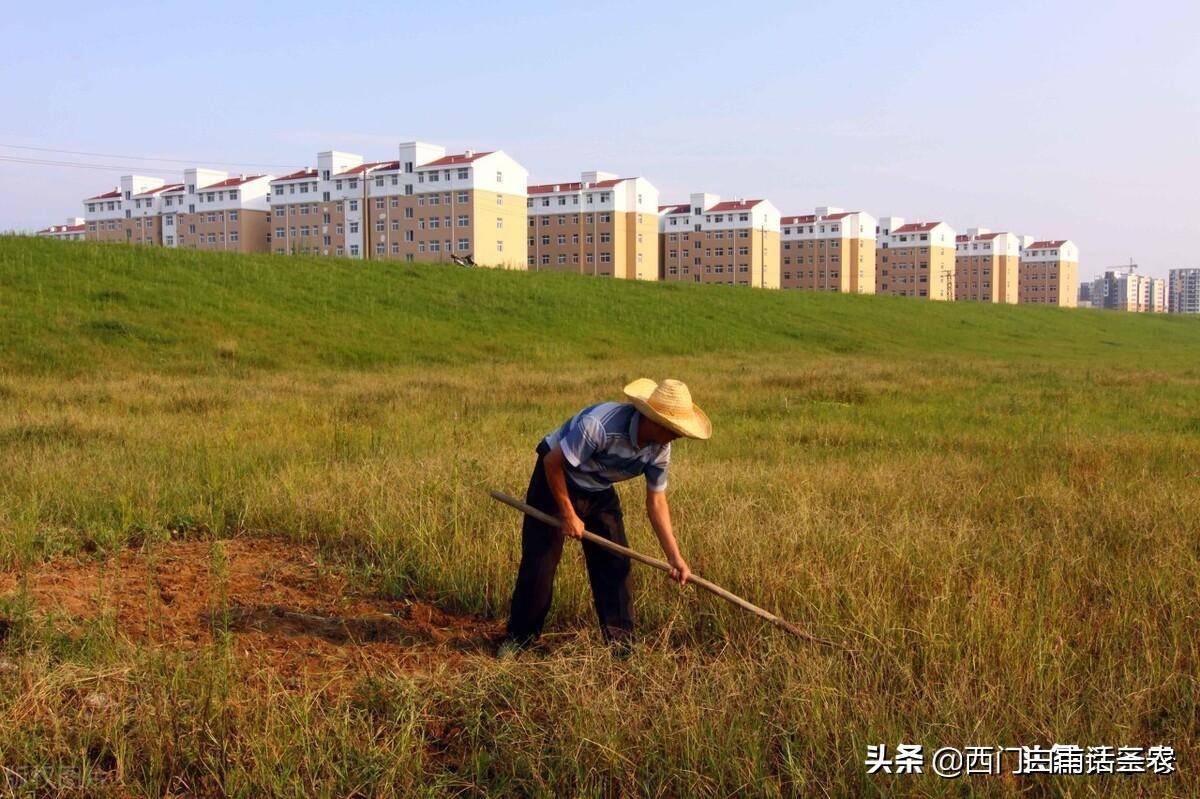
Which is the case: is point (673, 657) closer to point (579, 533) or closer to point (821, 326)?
point (579, 533)

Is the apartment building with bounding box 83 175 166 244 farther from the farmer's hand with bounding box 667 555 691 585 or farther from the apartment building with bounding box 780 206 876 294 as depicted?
the farmer's hand with bounding box 667 555 691 585

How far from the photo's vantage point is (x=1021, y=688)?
347 centimetres

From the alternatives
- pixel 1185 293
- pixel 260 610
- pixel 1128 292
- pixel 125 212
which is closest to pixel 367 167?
pixel 125 212

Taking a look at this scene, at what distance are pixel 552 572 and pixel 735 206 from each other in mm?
87269

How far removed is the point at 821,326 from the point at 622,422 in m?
33.2

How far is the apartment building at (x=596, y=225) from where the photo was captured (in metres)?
79.7

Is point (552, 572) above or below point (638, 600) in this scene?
above

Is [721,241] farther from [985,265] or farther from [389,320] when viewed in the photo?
[389,320]

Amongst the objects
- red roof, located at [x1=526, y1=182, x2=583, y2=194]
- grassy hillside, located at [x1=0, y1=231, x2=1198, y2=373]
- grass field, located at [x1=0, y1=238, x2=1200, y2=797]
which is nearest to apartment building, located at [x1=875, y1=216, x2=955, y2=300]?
red roof, located at [x1=526, y1=182, x2=583, y2=194]

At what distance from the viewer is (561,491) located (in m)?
3.87

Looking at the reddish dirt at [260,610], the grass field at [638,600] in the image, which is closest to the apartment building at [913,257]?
the grass field at [638,600]

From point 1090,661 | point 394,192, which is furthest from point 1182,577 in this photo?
point 394,192

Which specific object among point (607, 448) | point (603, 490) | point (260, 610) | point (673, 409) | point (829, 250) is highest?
point (829, 250)

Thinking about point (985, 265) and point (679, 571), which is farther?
point (985, 265)
